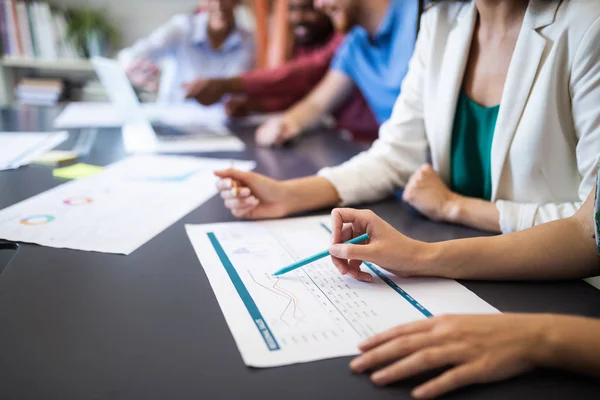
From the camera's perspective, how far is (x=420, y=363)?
1.42ft

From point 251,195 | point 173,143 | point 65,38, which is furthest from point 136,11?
point 251,195

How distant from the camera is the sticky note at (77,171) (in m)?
1.02

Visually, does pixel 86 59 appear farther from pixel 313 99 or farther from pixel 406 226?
pixel 406 226

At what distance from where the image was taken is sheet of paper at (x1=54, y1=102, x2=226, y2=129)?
158cm

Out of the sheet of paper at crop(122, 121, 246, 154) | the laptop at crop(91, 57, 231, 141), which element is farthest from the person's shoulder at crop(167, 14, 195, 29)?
the sheet of paper at crop(122, 121, 246, 154)

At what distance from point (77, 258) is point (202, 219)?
225 mm

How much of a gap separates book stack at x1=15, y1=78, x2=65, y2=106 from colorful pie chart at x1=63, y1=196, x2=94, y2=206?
2.16 metres

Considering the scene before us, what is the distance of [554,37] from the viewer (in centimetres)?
74

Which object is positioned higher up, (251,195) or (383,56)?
(383,56)

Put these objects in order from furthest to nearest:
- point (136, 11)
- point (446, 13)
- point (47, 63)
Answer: point (136, 11)
point (47, 63)
point (446, 13)

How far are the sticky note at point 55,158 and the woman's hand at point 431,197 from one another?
2.50ft

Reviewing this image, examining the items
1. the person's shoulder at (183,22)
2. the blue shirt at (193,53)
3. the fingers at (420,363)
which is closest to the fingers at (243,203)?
the fingers at (420,363)

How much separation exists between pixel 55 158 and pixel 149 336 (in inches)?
30.9

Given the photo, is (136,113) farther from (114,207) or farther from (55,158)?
(114,207)
